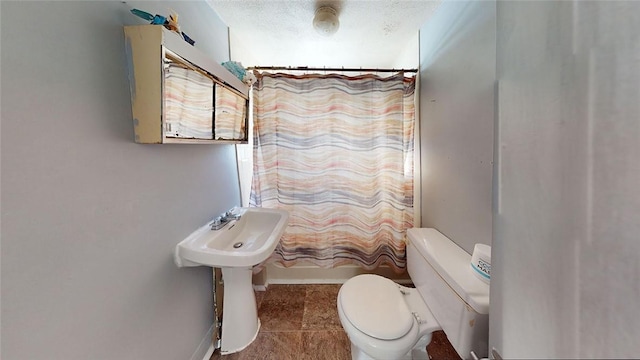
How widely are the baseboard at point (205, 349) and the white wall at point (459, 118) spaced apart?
1602 millimetres

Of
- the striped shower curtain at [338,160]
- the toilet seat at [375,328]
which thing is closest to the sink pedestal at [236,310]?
the striped shower curtain at [338,160]

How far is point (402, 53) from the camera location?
6.54 feet

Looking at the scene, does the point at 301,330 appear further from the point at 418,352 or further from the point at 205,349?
the point at 418,352

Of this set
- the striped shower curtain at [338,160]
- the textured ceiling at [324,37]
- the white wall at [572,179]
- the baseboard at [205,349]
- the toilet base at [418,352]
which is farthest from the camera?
the striped shower curtain at [338,160]

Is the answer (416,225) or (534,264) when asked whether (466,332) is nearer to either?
(534,264)

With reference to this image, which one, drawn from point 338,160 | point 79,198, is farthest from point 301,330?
point 79,198

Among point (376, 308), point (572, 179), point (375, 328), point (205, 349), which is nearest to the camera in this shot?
point (572, 179)

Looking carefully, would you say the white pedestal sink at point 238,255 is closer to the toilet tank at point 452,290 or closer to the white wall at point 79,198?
the white wall at point 79,198

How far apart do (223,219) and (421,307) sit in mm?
1262

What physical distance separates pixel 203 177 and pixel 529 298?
1.45m

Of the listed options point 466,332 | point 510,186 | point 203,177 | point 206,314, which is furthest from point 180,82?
point 466,332

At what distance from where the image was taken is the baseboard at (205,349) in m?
1.27

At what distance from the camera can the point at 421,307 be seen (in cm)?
117

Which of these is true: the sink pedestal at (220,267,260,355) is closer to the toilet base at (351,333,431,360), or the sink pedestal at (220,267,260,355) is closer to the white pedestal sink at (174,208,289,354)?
the white pedestal sink at (174,208,289,354)
